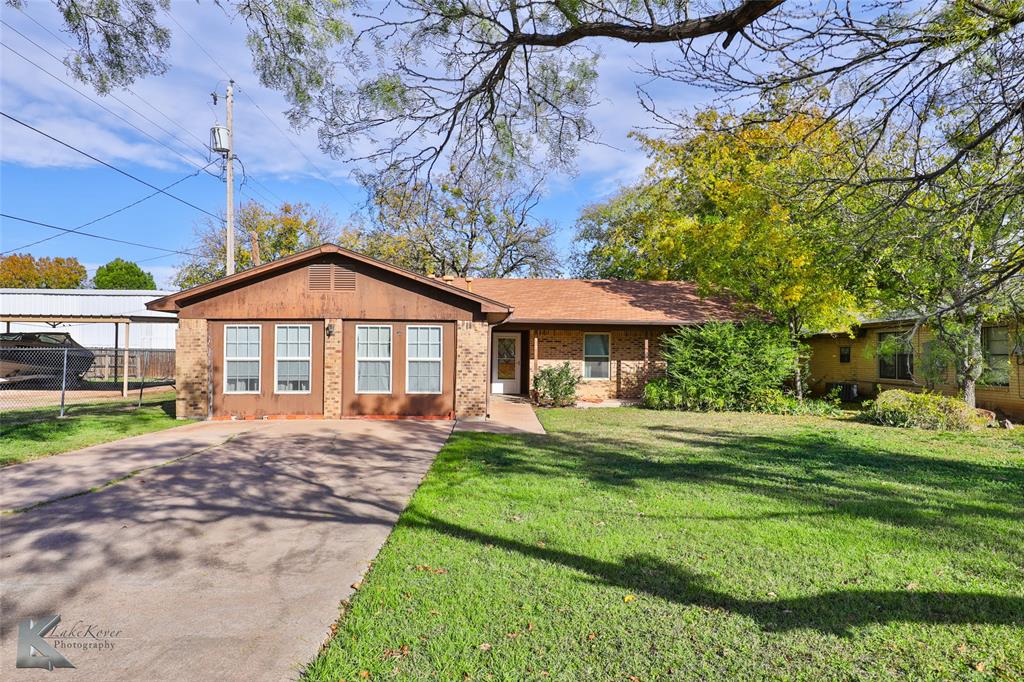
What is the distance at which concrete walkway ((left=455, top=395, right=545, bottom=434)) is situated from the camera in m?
11.9

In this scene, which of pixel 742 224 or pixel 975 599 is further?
pixel 742 224

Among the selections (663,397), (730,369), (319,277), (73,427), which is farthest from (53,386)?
(730,369)

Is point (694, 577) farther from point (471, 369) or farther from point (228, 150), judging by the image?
point (228, 150)

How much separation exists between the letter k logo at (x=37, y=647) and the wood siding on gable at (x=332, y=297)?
32.7 ft

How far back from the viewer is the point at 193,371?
522 inches

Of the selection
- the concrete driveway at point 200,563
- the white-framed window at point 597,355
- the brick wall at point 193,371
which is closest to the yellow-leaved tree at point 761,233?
the white-framed window at point 597,355

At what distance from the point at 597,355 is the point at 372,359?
7.59 meters

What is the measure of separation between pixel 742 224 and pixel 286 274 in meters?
11.6

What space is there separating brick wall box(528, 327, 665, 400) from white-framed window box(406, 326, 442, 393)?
5.16m

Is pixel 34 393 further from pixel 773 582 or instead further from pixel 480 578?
pixel 773 582

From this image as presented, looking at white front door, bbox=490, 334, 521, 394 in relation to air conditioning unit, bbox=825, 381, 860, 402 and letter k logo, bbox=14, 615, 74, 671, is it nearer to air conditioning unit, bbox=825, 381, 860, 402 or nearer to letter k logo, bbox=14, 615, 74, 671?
air conditioning unit, bbox=825, 381, 860, 402

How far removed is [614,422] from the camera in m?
13.3

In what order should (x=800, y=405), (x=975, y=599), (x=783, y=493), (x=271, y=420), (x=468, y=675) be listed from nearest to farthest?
1. (x=468, y=675)
2. (x=975, y=599)
3. (x=783, y=493)
4. (x=271, y=420)
5. (x=800, y=405)

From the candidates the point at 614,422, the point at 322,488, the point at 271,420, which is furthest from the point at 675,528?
the point at 271,420
